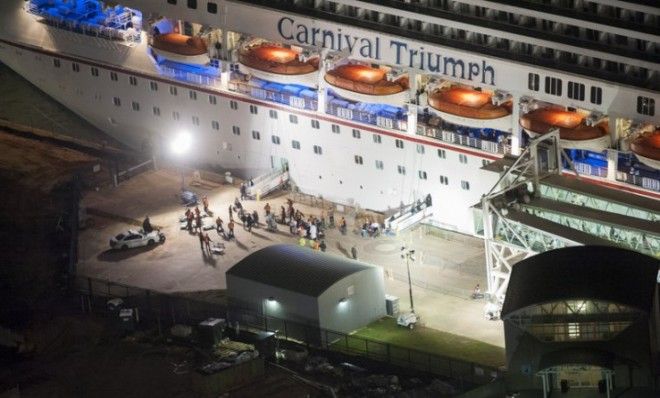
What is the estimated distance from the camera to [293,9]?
118188 millimetres

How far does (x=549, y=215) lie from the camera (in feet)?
344

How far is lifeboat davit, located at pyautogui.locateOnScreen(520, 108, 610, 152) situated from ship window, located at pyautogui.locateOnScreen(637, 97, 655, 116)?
2727 millimetres

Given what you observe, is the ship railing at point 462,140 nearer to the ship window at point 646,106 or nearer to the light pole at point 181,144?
the ship window at point 646,106

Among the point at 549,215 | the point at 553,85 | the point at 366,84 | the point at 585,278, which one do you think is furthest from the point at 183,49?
the point at 585,278

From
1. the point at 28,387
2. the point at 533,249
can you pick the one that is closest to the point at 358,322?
the point at 533,249

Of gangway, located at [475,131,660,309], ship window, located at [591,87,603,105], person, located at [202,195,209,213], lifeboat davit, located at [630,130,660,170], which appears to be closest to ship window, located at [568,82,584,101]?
ship window, located at [591,87,603,105]

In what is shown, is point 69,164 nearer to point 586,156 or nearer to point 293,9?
point 293,9

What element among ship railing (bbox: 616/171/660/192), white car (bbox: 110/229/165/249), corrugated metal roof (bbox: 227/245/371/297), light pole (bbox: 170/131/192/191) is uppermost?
ship railing (bbox: 616/171/660/192)

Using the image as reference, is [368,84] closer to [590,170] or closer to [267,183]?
[267,183]

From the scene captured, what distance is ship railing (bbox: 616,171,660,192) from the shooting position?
10844 centimetres

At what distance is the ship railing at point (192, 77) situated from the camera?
401ft

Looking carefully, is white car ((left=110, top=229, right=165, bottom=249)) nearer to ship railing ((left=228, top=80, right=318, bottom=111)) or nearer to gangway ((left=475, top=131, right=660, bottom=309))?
ship railing ((left=228, top=80, right=318, bottom=111))

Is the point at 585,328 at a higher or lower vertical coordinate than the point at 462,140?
higher

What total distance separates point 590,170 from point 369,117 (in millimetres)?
12156
